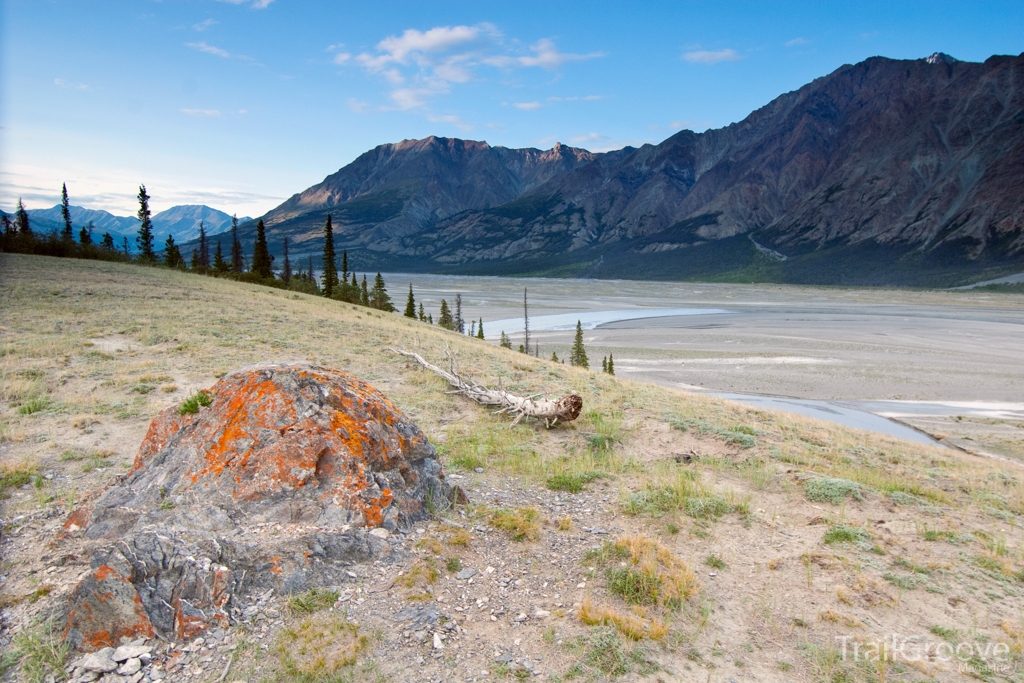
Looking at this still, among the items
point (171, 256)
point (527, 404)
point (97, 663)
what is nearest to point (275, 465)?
point (97, 663)

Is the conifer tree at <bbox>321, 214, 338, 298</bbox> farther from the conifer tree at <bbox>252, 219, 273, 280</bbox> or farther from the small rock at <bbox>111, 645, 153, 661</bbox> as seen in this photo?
the small rock at <bbox>111, 645, 153, 661</bbox>

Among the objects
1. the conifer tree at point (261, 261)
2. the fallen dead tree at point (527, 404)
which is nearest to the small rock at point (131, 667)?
the fallen dead tree at point (527, 404)

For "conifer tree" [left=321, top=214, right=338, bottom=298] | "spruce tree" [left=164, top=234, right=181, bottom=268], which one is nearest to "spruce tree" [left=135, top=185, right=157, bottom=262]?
"spruce tree" [left=164, top=234, right=181, bottom=268]

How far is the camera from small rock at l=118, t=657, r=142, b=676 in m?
4.00

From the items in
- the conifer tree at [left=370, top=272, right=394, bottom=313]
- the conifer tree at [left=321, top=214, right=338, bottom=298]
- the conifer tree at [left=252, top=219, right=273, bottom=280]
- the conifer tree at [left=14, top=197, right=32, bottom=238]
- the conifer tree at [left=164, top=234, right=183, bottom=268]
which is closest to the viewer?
the conifer tree at [left=14, top=197, right=32, bottom=238]

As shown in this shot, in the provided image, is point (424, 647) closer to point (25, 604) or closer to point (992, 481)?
point (25, 604)

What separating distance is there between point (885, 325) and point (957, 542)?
7732 centimetres

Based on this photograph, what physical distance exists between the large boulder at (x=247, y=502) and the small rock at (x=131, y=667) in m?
0.25

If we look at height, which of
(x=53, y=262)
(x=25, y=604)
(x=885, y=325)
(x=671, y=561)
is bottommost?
(x=885, y=325)

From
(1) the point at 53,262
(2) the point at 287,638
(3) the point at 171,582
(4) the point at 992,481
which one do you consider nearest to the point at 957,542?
(4) the point at 992,481

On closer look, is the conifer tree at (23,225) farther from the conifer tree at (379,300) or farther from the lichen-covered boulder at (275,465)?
the lichen-covered boulder at (275,465)

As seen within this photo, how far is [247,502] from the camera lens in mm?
5555

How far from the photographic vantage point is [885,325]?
70375 millimetres

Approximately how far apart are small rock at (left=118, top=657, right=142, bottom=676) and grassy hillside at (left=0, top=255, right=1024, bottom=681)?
55 cm
